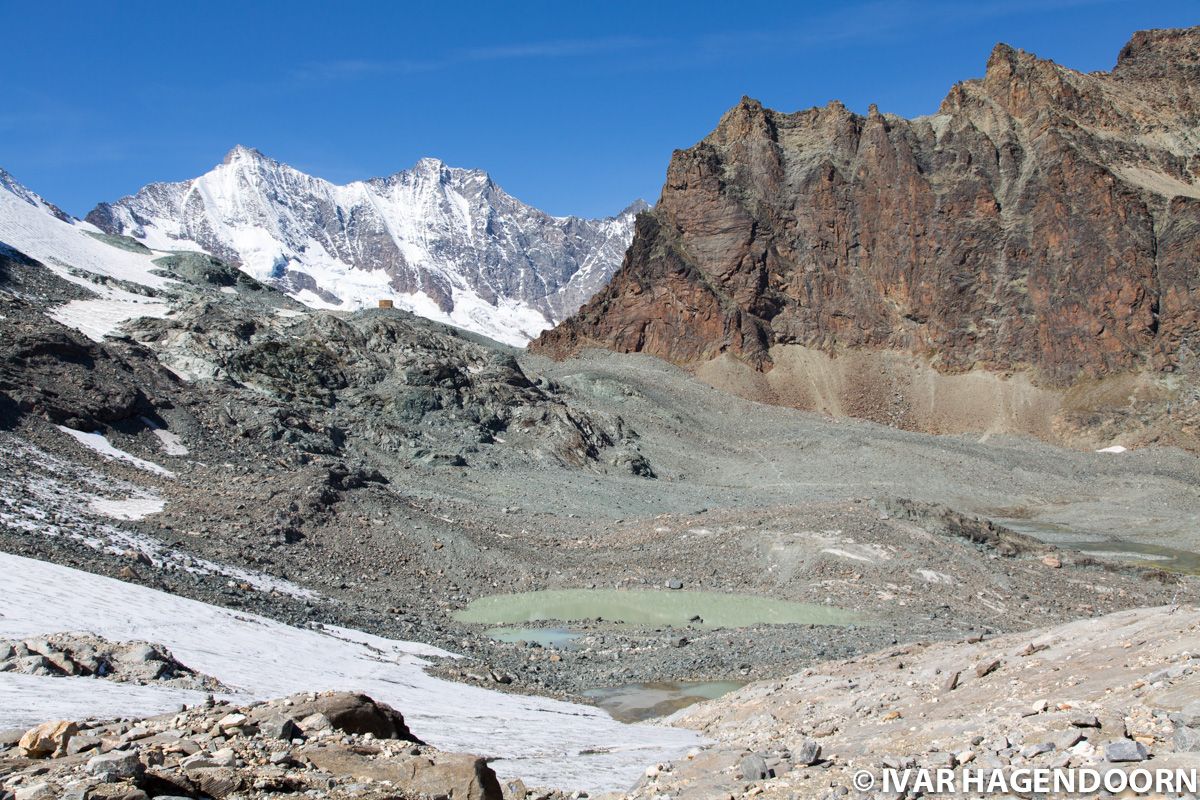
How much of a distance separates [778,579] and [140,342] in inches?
1490

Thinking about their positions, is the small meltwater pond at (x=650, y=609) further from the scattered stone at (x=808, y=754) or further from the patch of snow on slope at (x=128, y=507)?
the scattered stone at (x=808, y=754)

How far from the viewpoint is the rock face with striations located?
10512 centimetres

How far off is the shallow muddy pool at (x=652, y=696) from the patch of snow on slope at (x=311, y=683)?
120cm

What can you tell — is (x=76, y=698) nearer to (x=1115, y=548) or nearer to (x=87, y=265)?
(x=1115, y=548)

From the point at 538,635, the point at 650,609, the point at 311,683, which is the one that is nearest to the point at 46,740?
the point at 311,683

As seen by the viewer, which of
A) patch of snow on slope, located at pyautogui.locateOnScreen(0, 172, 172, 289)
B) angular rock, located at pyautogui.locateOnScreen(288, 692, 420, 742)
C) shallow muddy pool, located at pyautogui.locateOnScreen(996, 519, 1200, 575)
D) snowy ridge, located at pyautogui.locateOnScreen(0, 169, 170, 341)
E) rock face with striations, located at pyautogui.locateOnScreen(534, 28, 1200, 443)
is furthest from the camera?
rock face with striations, located at pyautogui.locateOnScreen(534, 28, 1200, 443)

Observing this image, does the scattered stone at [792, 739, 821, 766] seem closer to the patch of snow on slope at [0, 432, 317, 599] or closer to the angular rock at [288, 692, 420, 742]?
the angular rock at [288, 692, 420, 742]

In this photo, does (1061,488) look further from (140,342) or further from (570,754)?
(570,754)

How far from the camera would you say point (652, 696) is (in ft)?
61.9

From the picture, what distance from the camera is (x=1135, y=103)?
12669cm

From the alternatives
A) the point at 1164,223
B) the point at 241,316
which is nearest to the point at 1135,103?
the point at 1164,223
